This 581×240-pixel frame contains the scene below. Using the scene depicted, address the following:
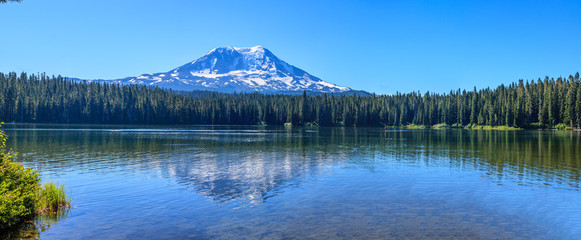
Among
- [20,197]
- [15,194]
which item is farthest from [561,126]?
[15,194]

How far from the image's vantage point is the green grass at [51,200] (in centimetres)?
1757

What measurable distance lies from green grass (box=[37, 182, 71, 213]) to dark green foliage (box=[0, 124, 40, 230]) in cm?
88

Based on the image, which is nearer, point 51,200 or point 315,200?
point 51,200

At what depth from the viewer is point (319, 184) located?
1048 inches

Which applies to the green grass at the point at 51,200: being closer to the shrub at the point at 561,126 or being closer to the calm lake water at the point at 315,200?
the calm lake water at the point at 315,200

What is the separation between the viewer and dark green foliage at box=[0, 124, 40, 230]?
14.1 metres

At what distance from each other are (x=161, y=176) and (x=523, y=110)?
176543mm

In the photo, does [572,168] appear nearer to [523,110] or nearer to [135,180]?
[135,180]

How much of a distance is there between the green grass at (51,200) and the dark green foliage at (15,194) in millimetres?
881

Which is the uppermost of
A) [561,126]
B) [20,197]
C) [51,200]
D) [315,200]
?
[561,126]

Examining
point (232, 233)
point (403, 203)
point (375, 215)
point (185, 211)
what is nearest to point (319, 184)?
point (403, 203)

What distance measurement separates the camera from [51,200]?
18219mm

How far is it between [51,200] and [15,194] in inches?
143

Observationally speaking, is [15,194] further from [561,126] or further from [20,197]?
[561,126]
